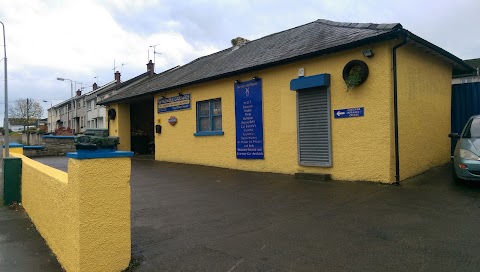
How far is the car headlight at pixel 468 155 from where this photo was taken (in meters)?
6.76

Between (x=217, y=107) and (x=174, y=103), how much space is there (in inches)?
104

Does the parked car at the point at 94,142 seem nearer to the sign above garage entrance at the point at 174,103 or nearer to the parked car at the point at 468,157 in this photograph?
the parked car at the point at 468,157

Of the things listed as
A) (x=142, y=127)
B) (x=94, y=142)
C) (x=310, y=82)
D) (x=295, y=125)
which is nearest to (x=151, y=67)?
(x=142, y=127)

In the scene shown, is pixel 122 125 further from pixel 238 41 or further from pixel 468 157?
pixel 468 157

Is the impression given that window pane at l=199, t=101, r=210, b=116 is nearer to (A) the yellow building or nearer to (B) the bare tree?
(A) the yellow building

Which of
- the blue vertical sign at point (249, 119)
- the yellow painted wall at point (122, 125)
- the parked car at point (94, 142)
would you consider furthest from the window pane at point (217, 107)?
the parked car at point (94, 142)

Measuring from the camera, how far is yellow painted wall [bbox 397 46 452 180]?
8.04 meters

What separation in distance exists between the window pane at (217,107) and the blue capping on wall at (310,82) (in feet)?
11.4

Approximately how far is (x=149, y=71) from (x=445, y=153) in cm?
2998

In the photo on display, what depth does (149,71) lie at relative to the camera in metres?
35.2

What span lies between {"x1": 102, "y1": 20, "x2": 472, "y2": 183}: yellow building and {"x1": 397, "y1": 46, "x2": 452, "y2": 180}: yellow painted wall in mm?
26

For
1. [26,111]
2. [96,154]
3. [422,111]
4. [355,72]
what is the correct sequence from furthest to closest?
1. [26,111]
2. [422,111]
3. [355,72]
4. [96,154]

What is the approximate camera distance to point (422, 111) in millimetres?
8961

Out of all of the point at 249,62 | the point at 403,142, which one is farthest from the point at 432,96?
the point at 249,62
